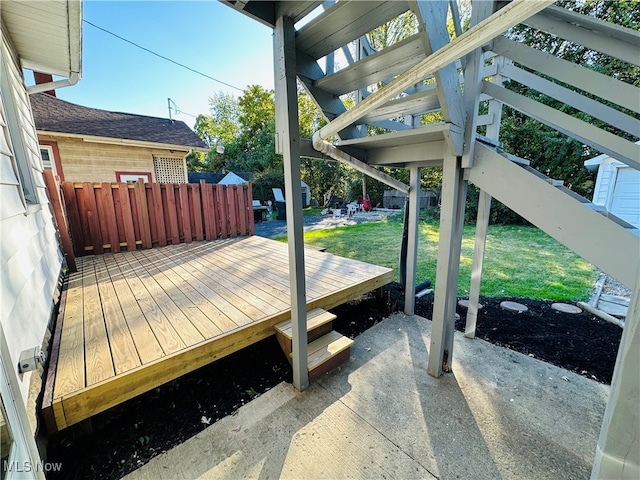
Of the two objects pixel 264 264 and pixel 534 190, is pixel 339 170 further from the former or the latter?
pixel 534 190

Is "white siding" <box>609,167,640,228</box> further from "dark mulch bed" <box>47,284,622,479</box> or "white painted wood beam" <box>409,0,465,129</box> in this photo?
"white painted wood beam" <box>409,0,465,129</box>

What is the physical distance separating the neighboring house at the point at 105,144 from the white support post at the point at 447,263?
28.7ft

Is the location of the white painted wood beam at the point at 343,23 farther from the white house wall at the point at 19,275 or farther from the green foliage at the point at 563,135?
the green foliage at the point at 563,135

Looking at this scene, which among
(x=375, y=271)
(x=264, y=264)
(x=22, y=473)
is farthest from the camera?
(x=264, y=264)

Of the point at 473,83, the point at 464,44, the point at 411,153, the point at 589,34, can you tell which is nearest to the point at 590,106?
the point at 589,34

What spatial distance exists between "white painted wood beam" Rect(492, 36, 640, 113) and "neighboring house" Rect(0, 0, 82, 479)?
9.44ft

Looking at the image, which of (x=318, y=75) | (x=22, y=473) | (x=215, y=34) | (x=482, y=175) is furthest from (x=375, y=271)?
(x=215, y=34)

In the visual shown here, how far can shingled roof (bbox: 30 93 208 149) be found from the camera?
6.72m

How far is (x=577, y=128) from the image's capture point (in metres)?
1.59

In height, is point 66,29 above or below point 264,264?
above

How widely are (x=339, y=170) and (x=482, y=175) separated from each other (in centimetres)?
1713

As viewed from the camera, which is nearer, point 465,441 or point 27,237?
point 465,441

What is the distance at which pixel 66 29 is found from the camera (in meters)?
2.75

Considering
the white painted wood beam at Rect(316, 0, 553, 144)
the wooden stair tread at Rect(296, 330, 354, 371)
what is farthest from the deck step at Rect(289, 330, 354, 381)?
the white painted wood beam at Rect(316, 0, 553, 144)
